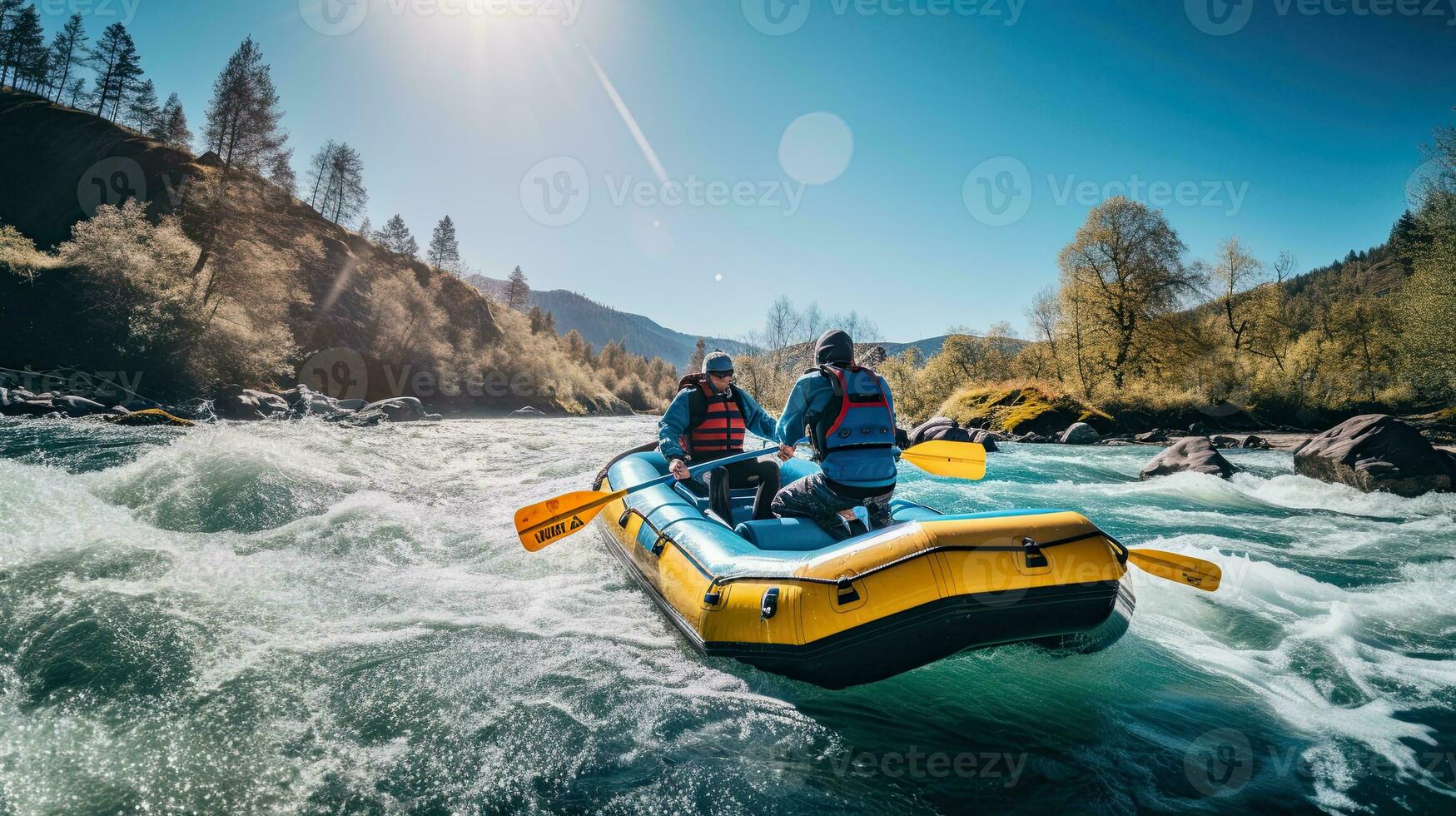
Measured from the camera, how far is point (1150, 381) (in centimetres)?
2278

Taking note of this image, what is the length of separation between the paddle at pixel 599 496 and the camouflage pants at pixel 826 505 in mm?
608

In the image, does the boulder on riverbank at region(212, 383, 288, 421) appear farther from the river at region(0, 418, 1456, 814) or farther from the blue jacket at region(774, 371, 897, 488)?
the blue jacket at region(774, 371, 897, 488)

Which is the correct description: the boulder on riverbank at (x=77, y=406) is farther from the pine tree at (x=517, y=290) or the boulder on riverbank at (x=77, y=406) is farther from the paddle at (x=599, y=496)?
the pine tree at (x=517, y=290)

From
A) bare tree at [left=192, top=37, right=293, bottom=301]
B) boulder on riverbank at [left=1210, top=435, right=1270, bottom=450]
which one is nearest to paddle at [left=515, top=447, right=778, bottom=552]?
boulder on riverbank at [left=1210, top=435, right=1270, bottom=450]

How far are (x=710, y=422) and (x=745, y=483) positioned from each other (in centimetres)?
77

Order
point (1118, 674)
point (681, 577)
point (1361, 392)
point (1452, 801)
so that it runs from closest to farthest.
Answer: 1. point (1452, 801)
2. point (1118, 674)
3. point (681, 577)
4. point (1361, 392)

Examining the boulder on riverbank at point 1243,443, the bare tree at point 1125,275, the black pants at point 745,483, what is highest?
the bare tree at point 1125,275

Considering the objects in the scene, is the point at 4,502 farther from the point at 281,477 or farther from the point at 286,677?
the point at 286,677

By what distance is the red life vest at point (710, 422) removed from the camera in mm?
5418

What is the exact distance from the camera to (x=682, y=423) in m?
5.29

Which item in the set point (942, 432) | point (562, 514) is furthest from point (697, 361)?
point (562, 514)

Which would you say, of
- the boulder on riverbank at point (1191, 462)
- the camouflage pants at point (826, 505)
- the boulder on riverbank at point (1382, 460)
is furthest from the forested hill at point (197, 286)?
the boulder on riverbank at point (1382, 460)

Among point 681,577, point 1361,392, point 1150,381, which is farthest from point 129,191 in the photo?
point 1361,392

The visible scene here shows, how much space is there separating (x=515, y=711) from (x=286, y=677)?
1.34 metres
